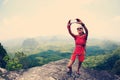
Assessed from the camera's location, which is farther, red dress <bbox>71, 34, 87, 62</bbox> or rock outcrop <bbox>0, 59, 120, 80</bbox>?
rock outcrop <bbox>0, 59, 120, 80</bbox>

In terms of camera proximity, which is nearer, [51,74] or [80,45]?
[80,45]

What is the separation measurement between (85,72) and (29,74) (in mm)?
5645

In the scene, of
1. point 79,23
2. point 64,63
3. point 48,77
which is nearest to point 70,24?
point 79,23

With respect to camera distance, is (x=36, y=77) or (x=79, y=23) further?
(x=36, y=77)

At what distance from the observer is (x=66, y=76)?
22969mm

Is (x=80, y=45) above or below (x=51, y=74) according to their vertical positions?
above

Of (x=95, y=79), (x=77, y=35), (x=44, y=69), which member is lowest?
(x=95, y=79)

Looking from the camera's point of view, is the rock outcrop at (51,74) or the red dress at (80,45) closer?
the red dress at (80,45)

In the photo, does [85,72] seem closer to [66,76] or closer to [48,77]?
[66,76]

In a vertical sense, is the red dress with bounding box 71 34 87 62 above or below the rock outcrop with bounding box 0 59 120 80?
above

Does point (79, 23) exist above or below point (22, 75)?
above

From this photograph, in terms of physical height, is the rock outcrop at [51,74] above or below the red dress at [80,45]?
below

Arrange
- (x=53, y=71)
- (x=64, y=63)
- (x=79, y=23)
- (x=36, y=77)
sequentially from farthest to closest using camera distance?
(x=64, y=63) < (x=53, y=71) < (x=36, y=77) < (x=79, y=23)

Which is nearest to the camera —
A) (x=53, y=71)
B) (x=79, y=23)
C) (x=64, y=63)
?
(x=79, y=23)
